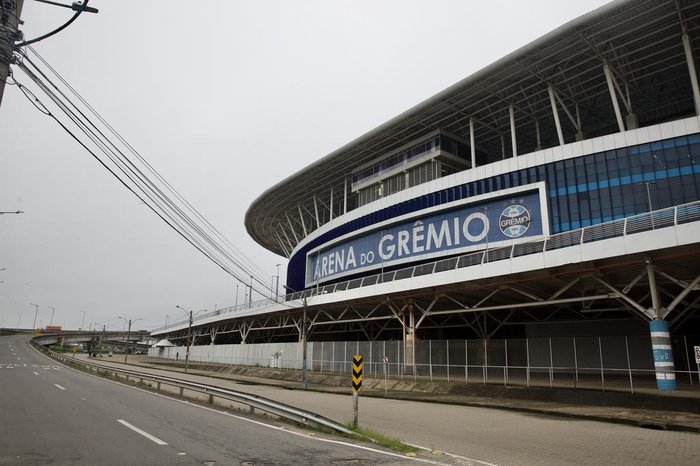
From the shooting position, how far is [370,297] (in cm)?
3878

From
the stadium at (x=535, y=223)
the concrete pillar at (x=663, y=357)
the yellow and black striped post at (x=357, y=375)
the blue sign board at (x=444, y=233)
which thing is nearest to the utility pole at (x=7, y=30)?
the yellow and black striped post at (x=357, y=375)

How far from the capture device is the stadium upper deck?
127 feet

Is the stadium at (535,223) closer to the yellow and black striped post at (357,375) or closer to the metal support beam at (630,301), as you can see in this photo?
the metal support beam at (630,301)

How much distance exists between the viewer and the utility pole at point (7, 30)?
6.95m

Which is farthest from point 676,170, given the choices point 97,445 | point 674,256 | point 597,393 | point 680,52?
point 97,445

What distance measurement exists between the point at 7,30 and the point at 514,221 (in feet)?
146

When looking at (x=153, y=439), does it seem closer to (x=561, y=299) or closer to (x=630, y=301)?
(x=630, y=301)

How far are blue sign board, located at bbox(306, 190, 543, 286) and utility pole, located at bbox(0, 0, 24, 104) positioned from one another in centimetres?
4270

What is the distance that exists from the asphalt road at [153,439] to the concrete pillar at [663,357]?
1717 centimetres

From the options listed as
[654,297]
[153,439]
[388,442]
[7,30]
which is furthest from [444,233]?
[7,30]

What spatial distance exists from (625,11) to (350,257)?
39.9 metres

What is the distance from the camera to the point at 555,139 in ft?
204

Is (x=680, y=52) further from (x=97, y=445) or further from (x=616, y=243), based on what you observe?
(x=97, y=445)

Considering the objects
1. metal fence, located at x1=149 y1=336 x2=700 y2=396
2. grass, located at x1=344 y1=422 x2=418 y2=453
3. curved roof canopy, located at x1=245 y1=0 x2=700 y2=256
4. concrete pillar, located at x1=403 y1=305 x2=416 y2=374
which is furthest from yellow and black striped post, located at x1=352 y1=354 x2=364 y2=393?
curved roof canopy, located at x1=245 y1=0 x2=700 y2=256
